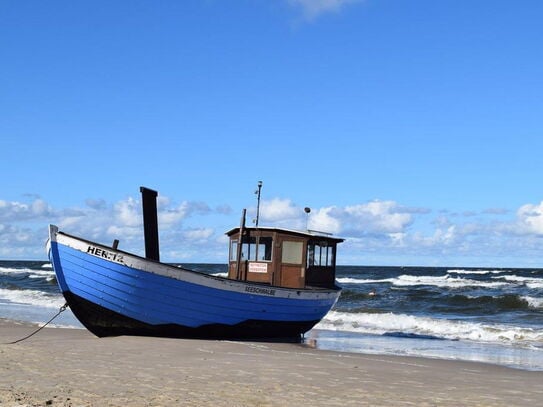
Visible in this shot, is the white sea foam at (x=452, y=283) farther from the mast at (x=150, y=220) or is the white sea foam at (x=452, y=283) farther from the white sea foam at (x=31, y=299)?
the mast at (x=150, y=220)

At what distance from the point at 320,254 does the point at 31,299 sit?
19.5 meters

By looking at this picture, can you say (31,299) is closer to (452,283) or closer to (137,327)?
(137,327)

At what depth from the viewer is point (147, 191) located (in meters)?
16.4

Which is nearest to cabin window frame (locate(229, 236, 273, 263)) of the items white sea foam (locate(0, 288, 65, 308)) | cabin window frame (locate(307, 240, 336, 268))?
cabin window frame (locate(307, 240, 336, 268))

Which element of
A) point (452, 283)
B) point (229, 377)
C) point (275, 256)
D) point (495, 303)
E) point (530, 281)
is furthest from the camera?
point (530, 281)

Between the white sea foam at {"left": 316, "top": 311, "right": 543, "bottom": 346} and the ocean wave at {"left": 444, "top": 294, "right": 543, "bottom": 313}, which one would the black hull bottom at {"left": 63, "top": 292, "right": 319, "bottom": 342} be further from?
the ocean wave at {"left": 444, "top": 294, "right": 543, "bottom": 313}

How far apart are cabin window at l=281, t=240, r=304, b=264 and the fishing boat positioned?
0.02 m

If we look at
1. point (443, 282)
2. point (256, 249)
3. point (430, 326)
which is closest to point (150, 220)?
point (256, 249)

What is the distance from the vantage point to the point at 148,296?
1430 centimetres

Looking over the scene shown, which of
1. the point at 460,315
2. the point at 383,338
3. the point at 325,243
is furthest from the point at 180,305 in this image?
the point at 460,315

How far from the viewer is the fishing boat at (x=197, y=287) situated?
1405 centimetres

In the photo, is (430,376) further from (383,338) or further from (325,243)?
(383,338)

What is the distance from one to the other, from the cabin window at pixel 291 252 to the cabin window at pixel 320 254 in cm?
38

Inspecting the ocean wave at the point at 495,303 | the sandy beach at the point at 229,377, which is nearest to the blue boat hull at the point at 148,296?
the sandy beach at the point at 229,377
